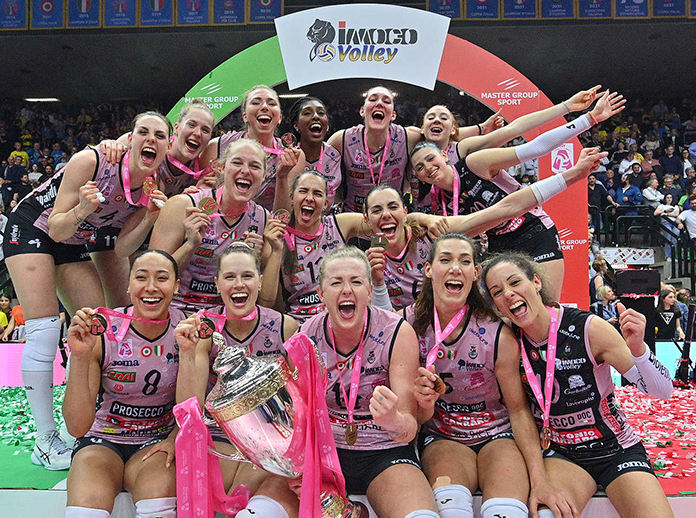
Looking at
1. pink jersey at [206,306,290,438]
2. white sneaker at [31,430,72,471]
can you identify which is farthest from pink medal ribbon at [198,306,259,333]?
white sneaker at [31,430,72,471]

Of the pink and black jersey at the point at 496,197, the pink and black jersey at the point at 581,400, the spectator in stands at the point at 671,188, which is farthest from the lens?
the spectator in stands at the point at 671,188

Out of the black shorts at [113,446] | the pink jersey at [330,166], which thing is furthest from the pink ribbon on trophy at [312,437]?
the pink jersey at [330,166]

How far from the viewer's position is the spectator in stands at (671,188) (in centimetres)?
1170

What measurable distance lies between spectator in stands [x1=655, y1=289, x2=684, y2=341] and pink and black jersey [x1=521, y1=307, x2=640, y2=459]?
5402mm

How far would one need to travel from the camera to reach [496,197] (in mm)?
3836

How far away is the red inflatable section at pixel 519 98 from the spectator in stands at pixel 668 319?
217cm

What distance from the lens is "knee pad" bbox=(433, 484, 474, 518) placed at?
2320mm

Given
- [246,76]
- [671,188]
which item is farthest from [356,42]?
[671,188]

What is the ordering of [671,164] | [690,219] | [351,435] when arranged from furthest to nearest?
[671,164], [690,219], [351,435]

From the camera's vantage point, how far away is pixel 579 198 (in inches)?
233

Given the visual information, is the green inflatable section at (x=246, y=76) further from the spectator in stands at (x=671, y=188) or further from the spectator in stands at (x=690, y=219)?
the spectator in stands at (x=671, y=188)

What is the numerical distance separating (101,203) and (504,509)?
102 inches

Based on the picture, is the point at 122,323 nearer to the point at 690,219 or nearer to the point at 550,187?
the point at 550,187

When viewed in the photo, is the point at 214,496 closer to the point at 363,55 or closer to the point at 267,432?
the point at 267,432
